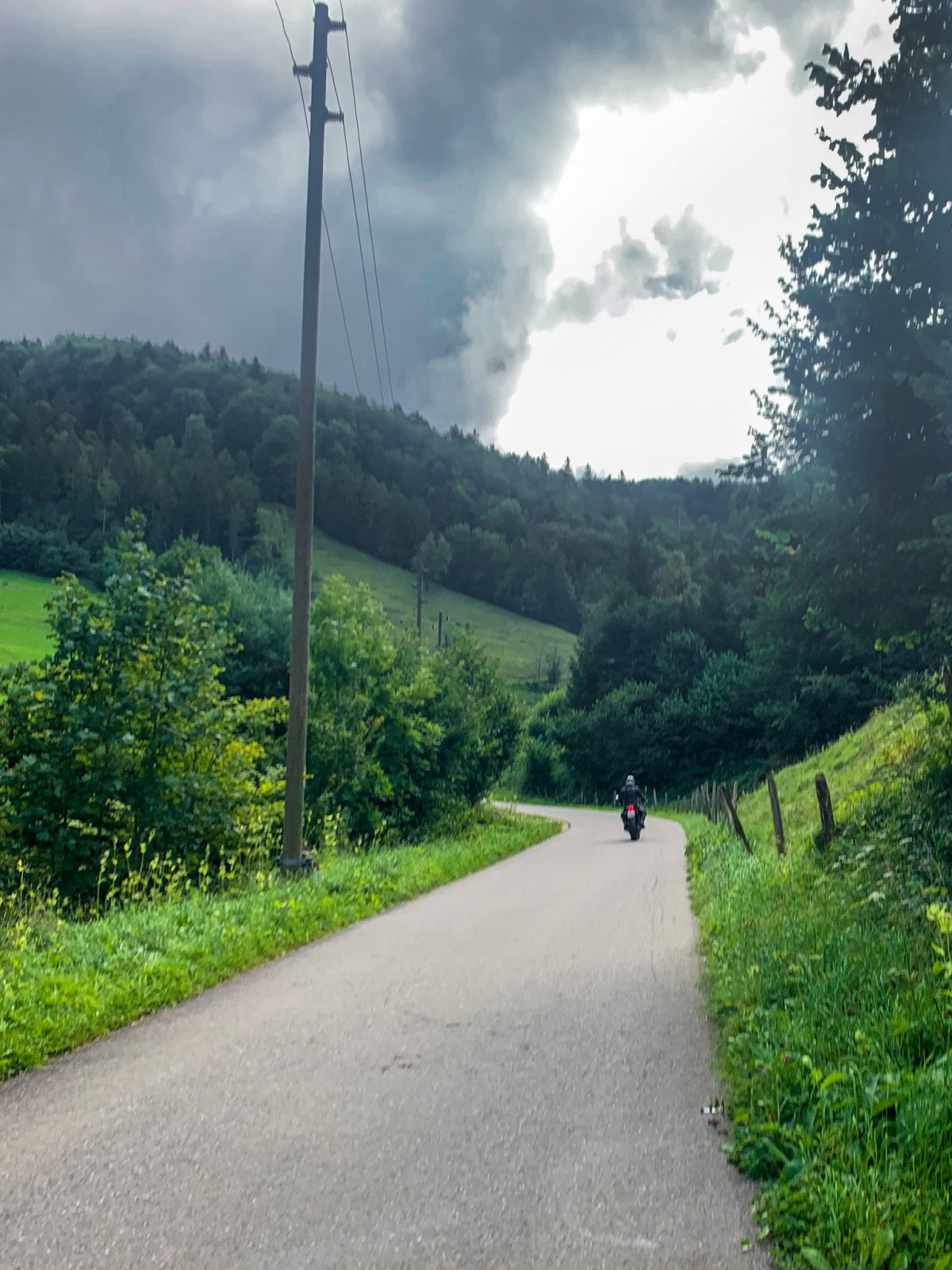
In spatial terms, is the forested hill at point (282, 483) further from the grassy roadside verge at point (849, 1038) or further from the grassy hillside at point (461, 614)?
the grassy roadside verge at point (849, 1038)

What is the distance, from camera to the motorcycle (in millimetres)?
26953

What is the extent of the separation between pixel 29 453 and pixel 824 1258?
92.3 meters

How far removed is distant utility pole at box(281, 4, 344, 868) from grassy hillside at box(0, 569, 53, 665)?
2147cm

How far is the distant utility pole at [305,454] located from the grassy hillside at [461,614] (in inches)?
2911

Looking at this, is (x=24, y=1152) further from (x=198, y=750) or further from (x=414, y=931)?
(x=198, y=750)

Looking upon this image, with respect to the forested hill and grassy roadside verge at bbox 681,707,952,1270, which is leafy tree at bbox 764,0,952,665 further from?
the forested hill

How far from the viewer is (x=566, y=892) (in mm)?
13930

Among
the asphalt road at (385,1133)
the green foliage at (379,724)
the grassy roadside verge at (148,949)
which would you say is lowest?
the asphalt road at (385,1133)

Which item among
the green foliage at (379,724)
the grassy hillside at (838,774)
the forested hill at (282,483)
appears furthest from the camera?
the forested hill at (282,483)

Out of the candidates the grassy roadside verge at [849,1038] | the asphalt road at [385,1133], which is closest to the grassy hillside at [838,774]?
the grassy roadside verge at [849,1038]

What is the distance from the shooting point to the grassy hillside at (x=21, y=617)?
40.5 meters

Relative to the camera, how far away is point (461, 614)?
351 feet

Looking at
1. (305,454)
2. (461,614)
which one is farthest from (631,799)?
(461,614)

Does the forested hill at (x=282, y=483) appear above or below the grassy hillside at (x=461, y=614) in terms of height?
above
